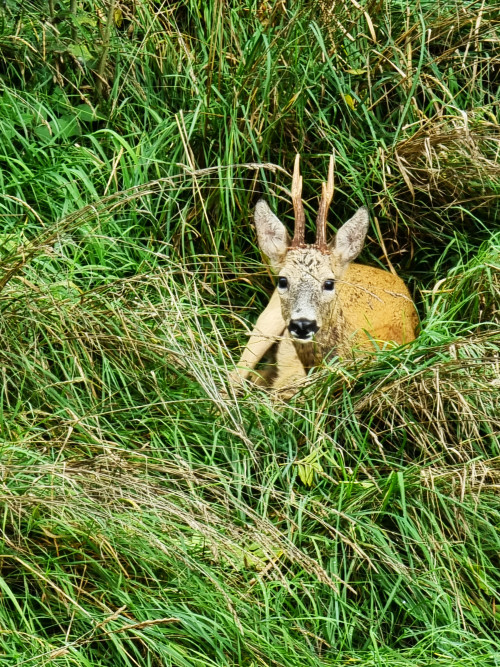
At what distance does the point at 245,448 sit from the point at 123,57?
2531 millimetres

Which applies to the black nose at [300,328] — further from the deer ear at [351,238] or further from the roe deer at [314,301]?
the deer ear at [351,238]

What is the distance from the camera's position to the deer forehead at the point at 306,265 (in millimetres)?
5044

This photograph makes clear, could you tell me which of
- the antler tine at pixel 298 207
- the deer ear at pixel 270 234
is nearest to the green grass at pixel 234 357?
the deer ear at pixel 270 234

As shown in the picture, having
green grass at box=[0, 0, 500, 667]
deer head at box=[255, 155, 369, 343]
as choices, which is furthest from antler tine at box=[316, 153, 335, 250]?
green grass at box=[0, 0, 500, 667]

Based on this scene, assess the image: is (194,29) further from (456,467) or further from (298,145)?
(456,467)

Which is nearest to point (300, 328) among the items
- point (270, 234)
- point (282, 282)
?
point (282, 282)

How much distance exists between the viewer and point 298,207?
505 centimetres

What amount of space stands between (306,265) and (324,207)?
271mm

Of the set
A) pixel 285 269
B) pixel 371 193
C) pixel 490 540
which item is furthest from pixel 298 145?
pixel 490 540

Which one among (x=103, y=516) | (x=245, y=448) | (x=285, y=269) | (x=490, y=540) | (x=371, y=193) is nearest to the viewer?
(x=103, y=516)

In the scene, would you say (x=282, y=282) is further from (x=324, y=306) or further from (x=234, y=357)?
(x=234, y=357)

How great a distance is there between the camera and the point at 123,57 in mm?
5738

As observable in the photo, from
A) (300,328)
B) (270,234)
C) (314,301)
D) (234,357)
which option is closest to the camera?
(300,328)

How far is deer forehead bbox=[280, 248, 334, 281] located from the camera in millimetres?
5044
